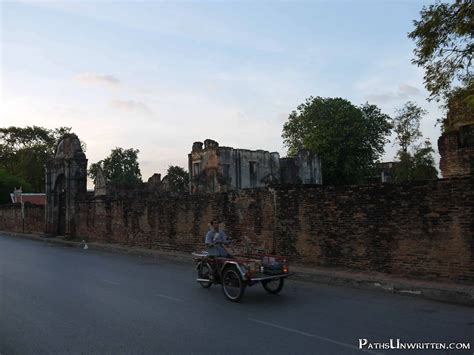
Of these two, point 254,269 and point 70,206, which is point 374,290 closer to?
point 254,269

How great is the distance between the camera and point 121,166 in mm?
80938

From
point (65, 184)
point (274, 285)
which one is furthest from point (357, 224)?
point (65, 184)

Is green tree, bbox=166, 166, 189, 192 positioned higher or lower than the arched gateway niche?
higher

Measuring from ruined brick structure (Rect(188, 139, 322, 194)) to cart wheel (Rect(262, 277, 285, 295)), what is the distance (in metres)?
34.1

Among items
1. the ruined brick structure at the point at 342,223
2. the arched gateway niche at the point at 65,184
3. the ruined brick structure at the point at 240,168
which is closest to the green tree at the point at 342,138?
the ruined brick structure at the point at 240,168

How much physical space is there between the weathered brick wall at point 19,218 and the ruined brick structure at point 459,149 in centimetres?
2875

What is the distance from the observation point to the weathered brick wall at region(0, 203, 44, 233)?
34781mm

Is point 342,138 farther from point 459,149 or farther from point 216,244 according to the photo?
point 216,244

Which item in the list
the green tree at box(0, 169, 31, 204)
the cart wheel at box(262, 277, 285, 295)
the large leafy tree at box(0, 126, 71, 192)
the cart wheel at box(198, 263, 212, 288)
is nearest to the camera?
the cart wheel at box(262, 277, 285, 295)

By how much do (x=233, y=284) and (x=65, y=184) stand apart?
23.9m

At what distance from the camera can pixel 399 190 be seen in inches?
442

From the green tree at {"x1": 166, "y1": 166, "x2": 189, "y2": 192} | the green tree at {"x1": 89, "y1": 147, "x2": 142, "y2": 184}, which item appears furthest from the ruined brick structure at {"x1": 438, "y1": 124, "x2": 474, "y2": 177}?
the green tree at {"x1": 89, "y1": 147, "x2": 142, "y2": 184}

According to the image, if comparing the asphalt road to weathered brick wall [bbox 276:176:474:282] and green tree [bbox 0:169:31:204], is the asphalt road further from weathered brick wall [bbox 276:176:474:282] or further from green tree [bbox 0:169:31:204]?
green tree [bbox 0:169:31:204]

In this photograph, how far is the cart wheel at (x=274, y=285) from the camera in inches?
386
